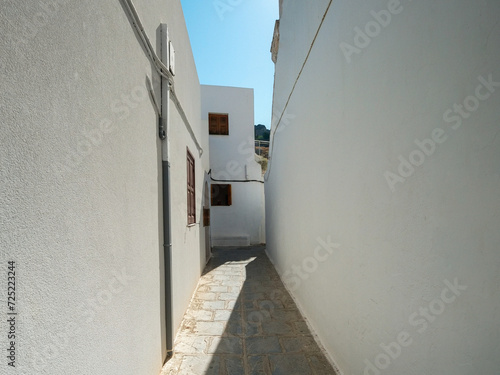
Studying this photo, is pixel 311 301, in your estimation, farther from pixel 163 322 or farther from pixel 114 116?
pixel 114 116

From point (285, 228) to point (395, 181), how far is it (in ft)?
12.2

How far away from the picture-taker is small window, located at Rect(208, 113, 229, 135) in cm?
1052

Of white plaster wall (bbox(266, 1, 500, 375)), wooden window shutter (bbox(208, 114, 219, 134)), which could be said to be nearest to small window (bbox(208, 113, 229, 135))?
wooden window shutter (bbox(208, 114, 219, 134))

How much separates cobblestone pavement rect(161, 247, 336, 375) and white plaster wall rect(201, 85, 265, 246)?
16.6ft

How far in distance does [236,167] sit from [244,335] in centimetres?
795

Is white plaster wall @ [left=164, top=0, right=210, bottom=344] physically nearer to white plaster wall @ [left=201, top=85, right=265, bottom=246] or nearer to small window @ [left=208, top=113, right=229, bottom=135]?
white plaster wall @ [left=201, top=85, right=265, bottom=246]

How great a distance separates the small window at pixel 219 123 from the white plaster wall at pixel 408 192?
787 cm

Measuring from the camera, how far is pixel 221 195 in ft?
33.2

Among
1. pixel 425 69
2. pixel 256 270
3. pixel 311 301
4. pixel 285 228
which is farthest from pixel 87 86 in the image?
pixel 256 270

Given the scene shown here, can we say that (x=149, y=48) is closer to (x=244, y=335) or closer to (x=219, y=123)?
(x=244, y=335)

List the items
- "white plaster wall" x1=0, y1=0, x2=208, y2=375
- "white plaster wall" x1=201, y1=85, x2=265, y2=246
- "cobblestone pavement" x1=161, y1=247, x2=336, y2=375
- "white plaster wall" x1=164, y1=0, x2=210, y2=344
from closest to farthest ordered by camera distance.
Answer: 1. "white plaster wall" x1=0, y1=0, x2=208, y2=375
2. "cobblestone pavement" x1=161, y1=247, x2=336, y2=375
3. "white plaster wall" x1=164, y1=0, x2=210, y2=344
4. "white plaster wall" x1=201, y1=85, x2=265, y2=246

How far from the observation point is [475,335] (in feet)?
3.21

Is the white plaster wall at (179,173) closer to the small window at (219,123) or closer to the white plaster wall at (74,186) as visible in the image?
the white plaster wall at (74,186)

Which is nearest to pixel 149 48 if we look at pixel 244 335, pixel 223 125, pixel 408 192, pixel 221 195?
pixel 408 192
